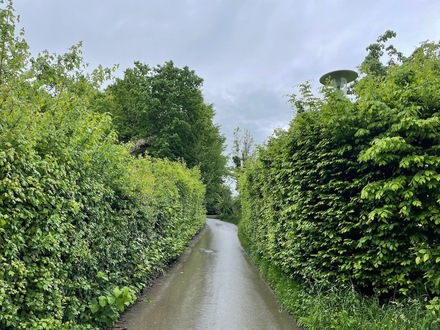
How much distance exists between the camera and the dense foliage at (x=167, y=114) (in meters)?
25.5

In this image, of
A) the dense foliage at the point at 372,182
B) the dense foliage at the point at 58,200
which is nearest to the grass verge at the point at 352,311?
the dense foliage at the point at 372,182

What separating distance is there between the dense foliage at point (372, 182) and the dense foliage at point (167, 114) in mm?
19533

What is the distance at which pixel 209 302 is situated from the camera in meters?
6.00

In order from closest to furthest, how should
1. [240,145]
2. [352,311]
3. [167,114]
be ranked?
1. [352,311]
2. [167,114]
3. [240,145]

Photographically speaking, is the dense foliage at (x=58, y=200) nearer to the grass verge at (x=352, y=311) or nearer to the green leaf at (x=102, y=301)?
the green leaf at (x=102, y=301)

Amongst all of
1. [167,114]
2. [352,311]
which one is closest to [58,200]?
[352,311]

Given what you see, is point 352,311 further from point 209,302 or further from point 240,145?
point 240,145

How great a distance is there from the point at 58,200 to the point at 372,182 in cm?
371

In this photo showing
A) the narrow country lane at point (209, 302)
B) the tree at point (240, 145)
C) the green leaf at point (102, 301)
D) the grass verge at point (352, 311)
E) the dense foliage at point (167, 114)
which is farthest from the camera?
the tree at point (240, 145)

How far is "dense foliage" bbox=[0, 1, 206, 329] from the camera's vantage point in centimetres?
261

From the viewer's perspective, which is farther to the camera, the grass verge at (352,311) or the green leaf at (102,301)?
the green leaf at (102,301)

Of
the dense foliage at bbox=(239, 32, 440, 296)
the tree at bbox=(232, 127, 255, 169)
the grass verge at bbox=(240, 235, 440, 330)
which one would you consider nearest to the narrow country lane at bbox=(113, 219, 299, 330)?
the grass verge at bbox=(240, 235, 440, 330)

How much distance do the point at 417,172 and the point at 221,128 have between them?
106 feet

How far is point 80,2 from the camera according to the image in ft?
21.1
